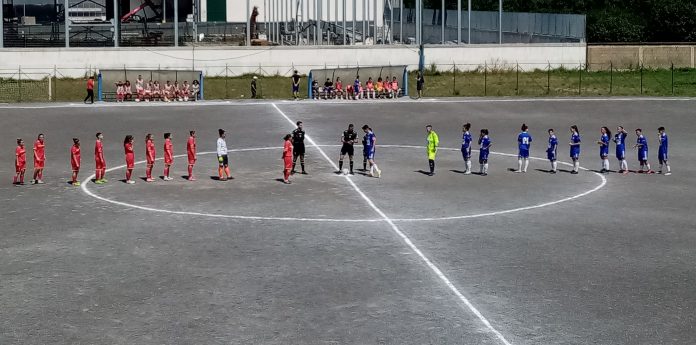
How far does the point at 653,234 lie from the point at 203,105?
36.0 metres

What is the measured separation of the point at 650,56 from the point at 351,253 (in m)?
62.5

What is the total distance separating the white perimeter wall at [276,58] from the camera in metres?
67.4

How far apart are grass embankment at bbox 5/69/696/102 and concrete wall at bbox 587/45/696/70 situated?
3060 millimetres

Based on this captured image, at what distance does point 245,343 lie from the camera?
15086 mm

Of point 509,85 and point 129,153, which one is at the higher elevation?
point 509,85

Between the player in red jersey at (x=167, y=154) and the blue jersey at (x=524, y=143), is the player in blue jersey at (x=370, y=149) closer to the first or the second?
the blue jersey at (x=524, y=143)

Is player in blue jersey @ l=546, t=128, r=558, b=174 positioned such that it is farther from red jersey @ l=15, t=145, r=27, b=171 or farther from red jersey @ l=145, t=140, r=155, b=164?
red jersey @ l=15, t=145, r=27, b=171

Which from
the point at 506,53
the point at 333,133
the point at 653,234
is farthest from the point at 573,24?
the point at 653,234

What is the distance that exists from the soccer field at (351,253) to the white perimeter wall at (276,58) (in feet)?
96.9

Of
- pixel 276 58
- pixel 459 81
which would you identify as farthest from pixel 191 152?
pixel 276 58

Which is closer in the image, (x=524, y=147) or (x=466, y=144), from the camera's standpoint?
(x=466, y=144)

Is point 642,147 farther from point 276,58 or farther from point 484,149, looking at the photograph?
point 276,58

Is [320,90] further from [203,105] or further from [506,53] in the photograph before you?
[506,53]

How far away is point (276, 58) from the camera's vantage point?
70938 mm
